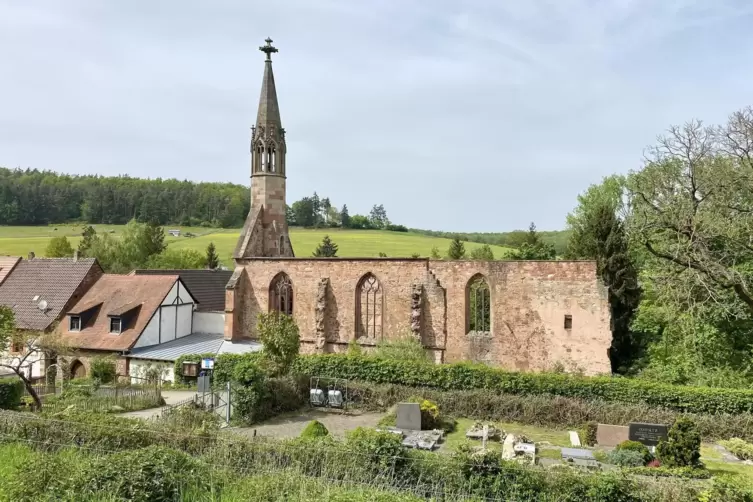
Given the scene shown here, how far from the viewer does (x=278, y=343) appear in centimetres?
2336

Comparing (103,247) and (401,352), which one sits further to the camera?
(103,247)

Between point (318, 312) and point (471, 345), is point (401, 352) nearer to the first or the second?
point (471, 345)

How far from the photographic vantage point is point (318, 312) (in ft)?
93.2

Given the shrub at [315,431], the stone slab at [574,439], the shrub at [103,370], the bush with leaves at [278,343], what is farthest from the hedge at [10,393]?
the stone slab at [574,439]

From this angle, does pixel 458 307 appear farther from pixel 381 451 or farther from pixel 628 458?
pixel 381 451

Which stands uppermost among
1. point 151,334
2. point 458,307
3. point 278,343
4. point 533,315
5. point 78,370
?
point 458,307

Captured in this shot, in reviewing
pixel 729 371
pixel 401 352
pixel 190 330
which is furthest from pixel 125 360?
pixel 729 371

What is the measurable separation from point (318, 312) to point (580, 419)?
45.1 feet

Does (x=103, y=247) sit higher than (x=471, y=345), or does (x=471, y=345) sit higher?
(x=103, y=247)

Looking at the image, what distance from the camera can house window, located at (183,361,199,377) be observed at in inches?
1064

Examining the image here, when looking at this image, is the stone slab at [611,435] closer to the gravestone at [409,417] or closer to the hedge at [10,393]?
the gravestone at [409,417]

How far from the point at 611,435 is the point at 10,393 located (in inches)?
888

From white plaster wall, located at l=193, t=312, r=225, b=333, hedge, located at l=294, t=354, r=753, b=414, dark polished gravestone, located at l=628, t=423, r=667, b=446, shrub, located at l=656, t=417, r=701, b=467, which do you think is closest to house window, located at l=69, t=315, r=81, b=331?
white plaster wall, located at l=193, t=312, r=225, b=333

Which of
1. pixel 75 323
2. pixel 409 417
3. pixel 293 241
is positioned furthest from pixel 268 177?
pixel 293 241
